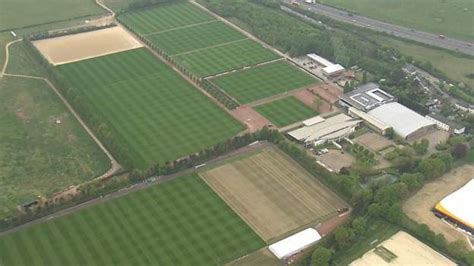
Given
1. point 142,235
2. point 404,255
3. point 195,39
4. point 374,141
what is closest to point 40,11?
point 195,39

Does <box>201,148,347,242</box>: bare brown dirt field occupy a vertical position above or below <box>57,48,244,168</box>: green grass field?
above

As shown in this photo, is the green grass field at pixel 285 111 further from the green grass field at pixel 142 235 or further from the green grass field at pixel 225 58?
the green grass field at pixel 142 235

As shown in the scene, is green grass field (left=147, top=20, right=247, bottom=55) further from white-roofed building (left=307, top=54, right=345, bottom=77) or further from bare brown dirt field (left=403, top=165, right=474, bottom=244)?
bare brown dirt field (left=403, top=165, right=474, bottom=244)

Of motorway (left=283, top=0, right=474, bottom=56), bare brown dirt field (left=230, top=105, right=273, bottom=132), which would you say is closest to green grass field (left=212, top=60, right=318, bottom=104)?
bare brown dirt field (left=230, top=105, right=273, bottom=132)

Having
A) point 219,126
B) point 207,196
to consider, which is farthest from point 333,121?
point 207,196

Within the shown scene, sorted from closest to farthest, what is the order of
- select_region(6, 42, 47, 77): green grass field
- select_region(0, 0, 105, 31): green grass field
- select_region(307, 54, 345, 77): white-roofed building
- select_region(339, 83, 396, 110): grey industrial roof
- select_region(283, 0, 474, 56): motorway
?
1. select_region(339, 83, 396, 110): grey industrial roof
2. select_region(6, 42, 47, 77): green grass field
3. select_region(307, 54, 345, 77): white-roofed building
4. select_region(283, 0, 474, 56): motorway
5. select_region(0, 0, 105, 31): green grass field

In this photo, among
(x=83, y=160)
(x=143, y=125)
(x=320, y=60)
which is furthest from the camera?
(x=320, y=60)

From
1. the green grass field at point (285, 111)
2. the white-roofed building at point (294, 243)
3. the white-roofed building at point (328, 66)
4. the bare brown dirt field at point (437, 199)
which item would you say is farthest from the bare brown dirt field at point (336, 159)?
the white-roofed building at point (328, 66)

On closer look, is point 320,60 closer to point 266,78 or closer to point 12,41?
point 266,78
